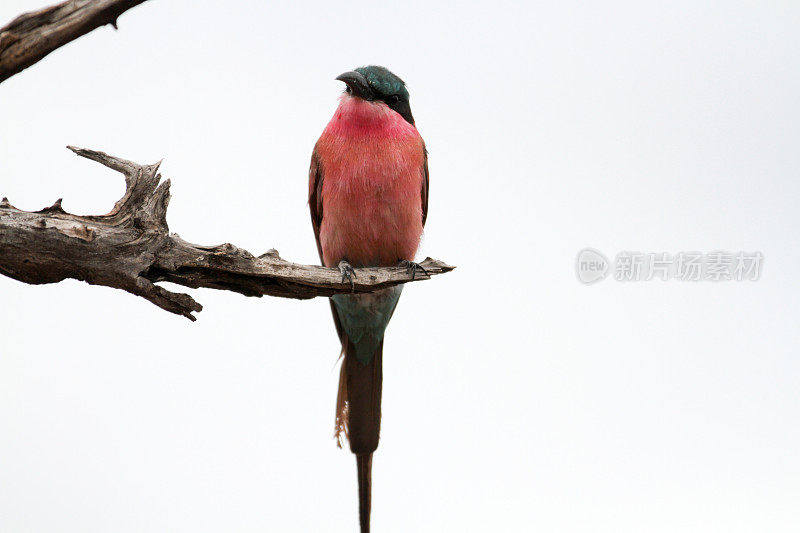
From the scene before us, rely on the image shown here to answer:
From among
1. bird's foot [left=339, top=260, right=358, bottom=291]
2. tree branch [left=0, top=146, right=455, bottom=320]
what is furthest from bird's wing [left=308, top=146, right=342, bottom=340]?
tree branch [left=0, top=146, right=455, bottom=320]

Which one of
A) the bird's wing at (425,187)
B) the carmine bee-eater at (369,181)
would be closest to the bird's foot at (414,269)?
the carmine bee-eater at (369,181)

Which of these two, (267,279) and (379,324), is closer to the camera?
(267,279)

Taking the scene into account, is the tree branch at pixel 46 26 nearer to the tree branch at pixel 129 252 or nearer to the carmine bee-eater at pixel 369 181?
the tree branch at pixel 129 252

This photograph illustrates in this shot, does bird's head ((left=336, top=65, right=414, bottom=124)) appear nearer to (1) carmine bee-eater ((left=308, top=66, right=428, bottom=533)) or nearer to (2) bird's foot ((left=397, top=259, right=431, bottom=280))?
(1) carmine bee-eater ((left=308, top=66, right=428, bottom=533))

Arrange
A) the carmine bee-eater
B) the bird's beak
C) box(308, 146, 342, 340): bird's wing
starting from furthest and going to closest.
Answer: box(308, 146, 342, 340): bird's wing < the carmine bee-eater < the bird's beak

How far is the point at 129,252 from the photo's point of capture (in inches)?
111

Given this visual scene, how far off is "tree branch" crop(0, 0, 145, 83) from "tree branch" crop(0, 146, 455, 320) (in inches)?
15.8

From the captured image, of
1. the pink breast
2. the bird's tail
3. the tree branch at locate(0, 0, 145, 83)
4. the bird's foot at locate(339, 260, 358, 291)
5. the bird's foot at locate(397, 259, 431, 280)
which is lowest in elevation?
the bird's tail

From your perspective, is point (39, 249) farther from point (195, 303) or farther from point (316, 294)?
point (316, 294)

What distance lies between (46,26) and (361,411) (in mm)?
2251

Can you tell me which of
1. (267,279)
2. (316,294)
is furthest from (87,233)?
(316,294)

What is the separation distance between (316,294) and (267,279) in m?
0.24

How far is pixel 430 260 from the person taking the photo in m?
3.26

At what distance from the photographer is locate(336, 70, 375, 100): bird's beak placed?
3.20 m
